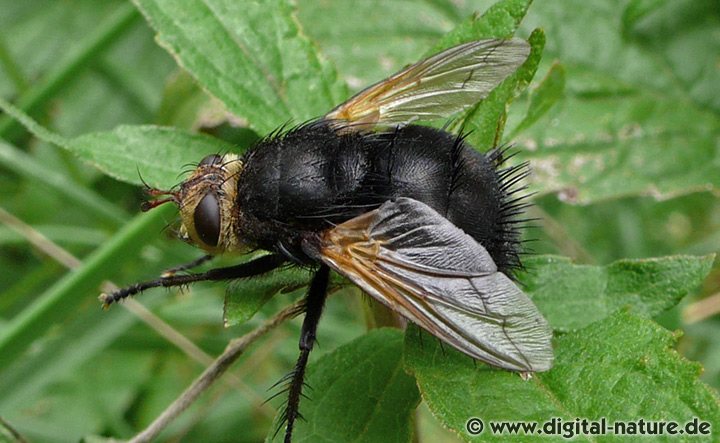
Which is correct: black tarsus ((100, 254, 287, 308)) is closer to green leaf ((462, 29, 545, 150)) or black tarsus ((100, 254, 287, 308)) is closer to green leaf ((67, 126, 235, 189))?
green leaf ((67, 126, 235, 189))

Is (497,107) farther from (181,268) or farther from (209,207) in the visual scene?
(181,268)

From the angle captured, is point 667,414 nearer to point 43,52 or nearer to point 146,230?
point 146,230

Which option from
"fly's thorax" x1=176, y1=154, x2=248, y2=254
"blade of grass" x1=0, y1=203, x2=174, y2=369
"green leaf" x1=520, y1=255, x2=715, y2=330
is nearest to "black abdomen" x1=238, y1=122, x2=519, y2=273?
"fly's thorax" x1=176, y1=154, x2=248, y2=254

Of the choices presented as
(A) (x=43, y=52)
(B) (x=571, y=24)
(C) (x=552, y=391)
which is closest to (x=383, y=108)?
(C) (x=552, y=391)

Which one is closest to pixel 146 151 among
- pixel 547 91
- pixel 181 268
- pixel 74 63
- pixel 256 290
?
pixel 181 268

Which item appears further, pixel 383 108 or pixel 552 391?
pixel 383 108

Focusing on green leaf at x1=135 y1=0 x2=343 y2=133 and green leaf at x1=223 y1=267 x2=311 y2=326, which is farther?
green leaf at x1=135 y1=0 x2=343 y2=133

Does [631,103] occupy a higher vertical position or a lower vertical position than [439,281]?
higher

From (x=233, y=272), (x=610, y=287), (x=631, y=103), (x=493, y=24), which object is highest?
(x=493, y=24)
